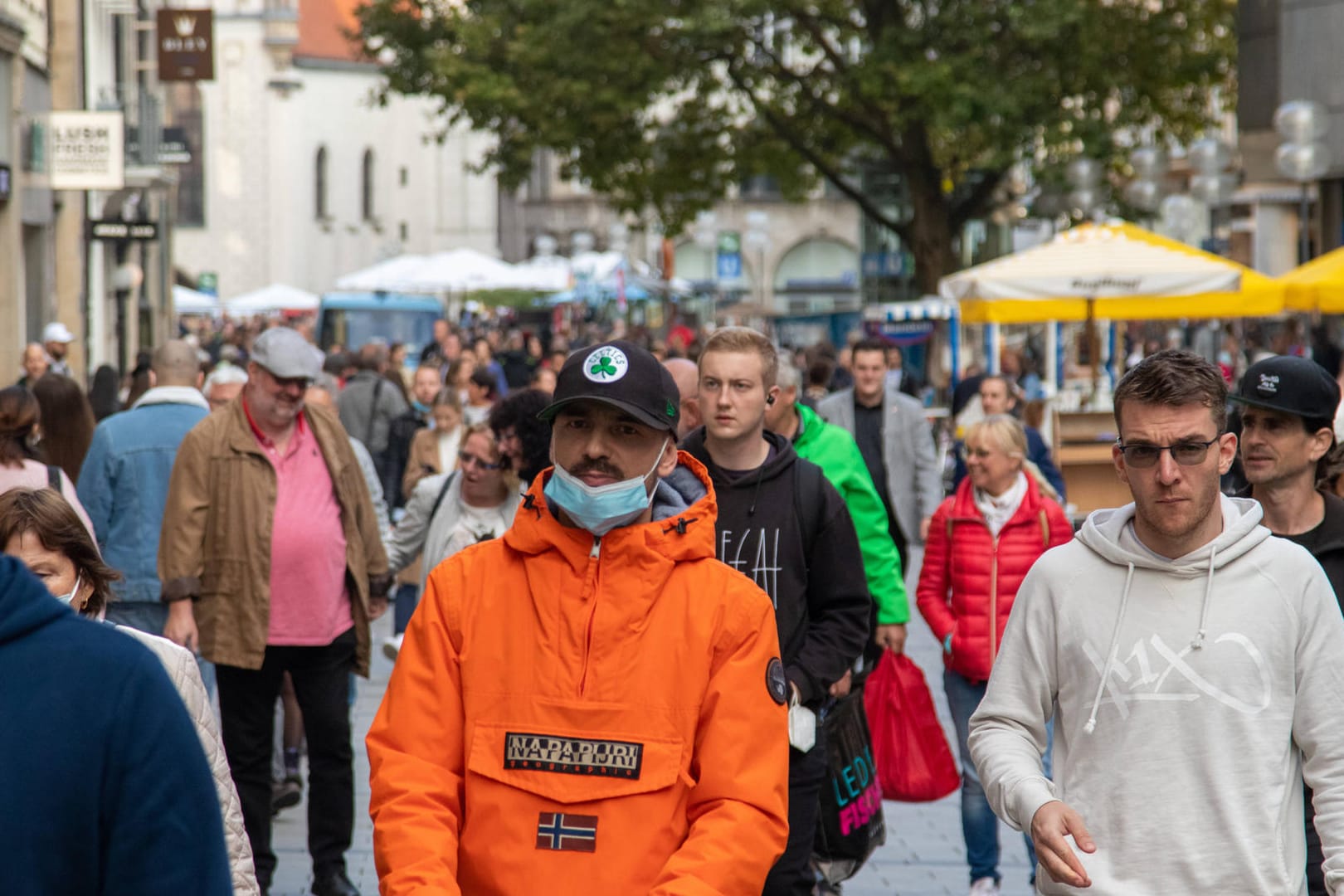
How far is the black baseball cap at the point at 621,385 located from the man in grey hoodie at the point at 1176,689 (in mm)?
788

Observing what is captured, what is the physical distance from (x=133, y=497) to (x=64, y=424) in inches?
52.7

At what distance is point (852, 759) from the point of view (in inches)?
229

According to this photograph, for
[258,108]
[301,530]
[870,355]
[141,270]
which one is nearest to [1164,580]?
[301,530]

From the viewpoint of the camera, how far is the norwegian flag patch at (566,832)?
10.7 ft

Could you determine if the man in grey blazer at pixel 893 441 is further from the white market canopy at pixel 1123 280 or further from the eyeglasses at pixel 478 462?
the white market canopy at pixel 1123 280

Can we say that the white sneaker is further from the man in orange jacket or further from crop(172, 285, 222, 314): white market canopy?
crop(172, 285, 222, 314): white market canopy

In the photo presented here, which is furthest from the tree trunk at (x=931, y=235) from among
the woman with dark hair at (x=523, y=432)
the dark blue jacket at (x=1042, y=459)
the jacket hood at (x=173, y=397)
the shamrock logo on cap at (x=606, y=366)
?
the shamrock logo on cap at (x=606, y=366)

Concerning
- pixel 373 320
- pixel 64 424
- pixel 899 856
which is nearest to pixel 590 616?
pixel 899 856

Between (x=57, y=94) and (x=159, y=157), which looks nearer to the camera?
(x=57, y=94)

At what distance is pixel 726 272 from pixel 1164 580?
147 ft

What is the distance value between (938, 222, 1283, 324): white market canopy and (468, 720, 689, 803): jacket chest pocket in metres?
12.3

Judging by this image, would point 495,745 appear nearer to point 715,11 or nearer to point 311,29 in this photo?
point 715,11

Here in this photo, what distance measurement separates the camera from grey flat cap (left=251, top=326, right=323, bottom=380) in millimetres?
6734

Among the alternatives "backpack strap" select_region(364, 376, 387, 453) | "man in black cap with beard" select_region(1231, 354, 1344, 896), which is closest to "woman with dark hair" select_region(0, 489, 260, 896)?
"man in black cap with beard" select_region(1231, 354, 1344, 896)
